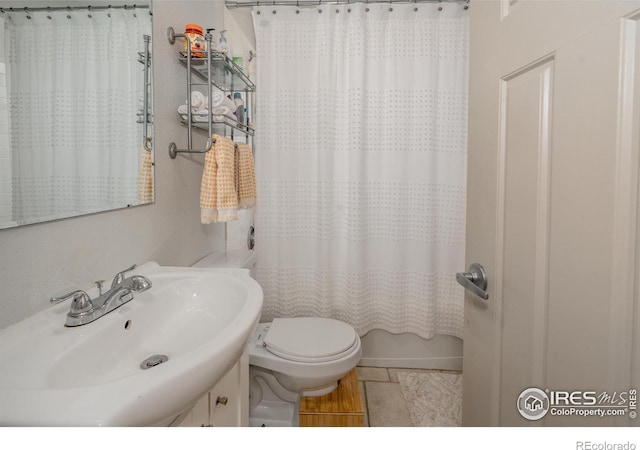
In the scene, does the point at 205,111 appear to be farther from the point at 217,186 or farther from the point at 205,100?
the point at 217,186

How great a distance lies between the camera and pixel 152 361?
747mm

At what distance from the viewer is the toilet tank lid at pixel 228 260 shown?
153 centimetres

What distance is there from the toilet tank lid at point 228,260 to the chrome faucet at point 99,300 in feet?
2.18

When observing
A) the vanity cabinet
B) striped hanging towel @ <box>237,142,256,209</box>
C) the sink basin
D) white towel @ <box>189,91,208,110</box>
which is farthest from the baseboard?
white towel @ <box>189,91,208,110</box>

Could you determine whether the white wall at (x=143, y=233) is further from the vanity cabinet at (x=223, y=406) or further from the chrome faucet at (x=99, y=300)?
the vanity cabinet at (x=223, y=406)

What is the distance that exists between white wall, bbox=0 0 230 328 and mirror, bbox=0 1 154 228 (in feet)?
0.14

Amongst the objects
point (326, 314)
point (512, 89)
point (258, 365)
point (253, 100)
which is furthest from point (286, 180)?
point (512, 89)

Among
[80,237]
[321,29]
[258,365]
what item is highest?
[321,29]

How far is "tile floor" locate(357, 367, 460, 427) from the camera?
5.49ft

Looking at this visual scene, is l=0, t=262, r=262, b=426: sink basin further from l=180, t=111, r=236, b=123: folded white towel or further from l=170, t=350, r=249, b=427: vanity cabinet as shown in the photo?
l=180, t=111, r=236, b=123: folded white towel

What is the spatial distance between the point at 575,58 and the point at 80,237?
3.63 feet

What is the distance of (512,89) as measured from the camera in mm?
725
